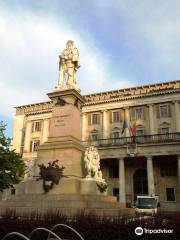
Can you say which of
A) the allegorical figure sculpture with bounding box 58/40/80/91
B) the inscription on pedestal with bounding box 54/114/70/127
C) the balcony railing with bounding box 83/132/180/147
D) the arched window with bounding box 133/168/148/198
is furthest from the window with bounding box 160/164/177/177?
the inscription on pedestal with bounding box 54/114/70/127

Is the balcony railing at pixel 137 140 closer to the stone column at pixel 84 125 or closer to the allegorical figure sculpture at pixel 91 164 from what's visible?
the stone column at pixel 84 125

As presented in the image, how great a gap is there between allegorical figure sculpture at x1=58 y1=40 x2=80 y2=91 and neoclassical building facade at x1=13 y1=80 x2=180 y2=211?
2668cm

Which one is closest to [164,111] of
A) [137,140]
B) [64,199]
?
[137,140]

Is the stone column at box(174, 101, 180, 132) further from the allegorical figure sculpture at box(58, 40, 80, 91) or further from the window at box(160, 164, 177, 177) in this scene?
the allegorical figure sculpture at box(58, 40, 80, 91)

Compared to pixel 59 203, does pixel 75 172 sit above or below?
above

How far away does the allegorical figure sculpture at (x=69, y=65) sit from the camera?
742 inches

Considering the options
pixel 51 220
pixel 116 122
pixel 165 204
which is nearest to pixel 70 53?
pixel 51 220

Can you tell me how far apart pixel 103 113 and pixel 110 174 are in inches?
493

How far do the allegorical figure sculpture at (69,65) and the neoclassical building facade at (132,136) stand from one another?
2668 cm

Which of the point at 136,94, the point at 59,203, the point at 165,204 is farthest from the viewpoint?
the point at 136,94

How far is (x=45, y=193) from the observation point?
15.2 meters

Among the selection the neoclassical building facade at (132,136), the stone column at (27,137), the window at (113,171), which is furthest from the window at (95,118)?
the stone column at (27,137)

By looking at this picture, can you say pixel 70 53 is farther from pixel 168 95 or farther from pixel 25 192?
pixel 168 95

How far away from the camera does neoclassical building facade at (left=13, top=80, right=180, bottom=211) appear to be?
44906mm
